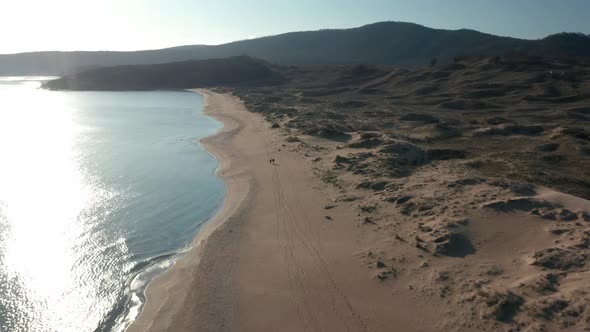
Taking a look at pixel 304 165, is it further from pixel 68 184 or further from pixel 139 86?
pixel 139 86

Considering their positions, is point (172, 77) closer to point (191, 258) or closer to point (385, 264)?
point (191, 258)

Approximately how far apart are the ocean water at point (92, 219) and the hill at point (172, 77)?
8924 centimetres

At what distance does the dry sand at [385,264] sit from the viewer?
34.5 ft

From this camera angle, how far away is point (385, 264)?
13062 millimetres

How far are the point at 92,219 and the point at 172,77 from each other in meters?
122

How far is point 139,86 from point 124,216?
392 ft

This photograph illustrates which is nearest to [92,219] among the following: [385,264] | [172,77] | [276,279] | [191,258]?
[191,258]

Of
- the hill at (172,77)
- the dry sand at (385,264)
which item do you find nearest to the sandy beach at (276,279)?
the dry sand at (385,264)

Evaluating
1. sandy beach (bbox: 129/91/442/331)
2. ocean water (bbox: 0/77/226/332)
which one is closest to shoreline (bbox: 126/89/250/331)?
sandy beach (bbox: 129/91/442/331)

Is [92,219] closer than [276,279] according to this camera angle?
No

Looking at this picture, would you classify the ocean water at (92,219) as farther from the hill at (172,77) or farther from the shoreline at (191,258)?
the hill at (172,77)

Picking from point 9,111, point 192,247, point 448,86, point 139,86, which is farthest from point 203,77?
point 192,247

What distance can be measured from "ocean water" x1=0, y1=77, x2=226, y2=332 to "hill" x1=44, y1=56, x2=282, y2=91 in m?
89.2

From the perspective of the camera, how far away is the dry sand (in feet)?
34.5
